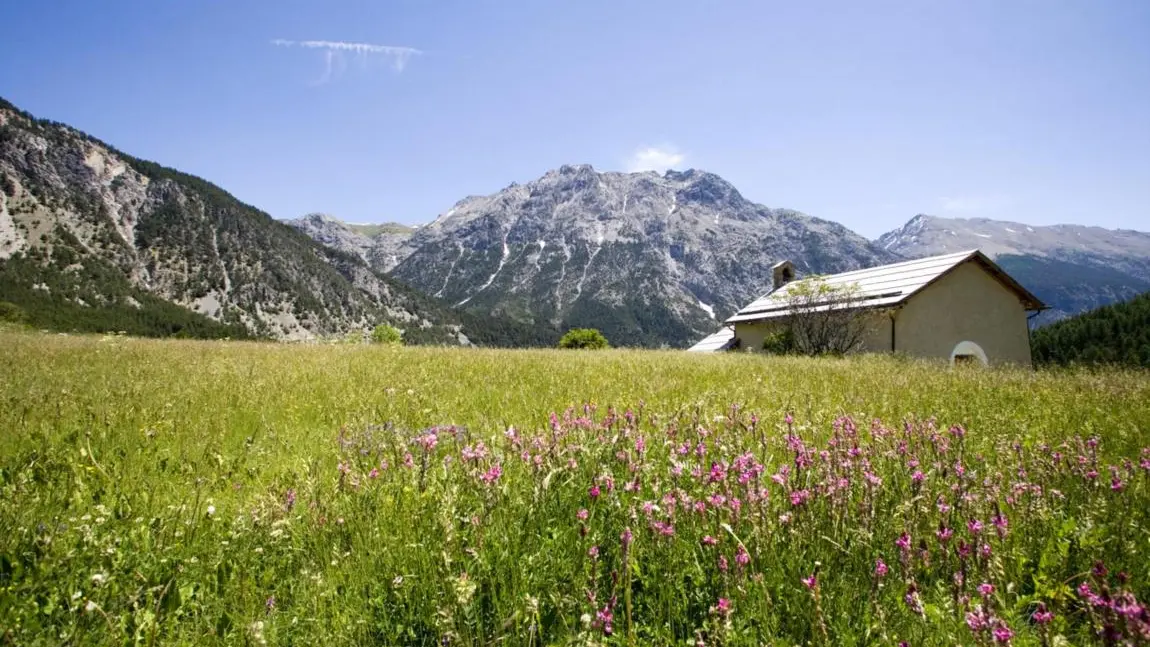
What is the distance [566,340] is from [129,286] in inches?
6992

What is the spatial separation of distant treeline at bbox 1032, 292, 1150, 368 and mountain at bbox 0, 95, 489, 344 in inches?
6482

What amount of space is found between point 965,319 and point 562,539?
32304mm

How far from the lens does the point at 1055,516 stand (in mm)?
2941

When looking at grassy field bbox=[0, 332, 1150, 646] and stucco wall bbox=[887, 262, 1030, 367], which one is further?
stucco wall bbox=[887, 262, 1030, 367]

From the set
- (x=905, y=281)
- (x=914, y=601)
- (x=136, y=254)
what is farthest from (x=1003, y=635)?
(x=136, y=254)

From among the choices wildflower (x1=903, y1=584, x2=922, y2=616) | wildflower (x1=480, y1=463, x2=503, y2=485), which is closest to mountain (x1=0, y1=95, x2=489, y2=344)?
wildflower (x1=480, y1=463, x2=503, y2=485)

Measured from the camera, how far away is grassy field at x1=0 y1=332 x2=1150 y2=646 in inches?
75.9

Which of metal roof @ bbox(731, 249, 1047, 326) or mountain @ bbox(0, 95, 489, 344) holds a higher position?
mountain @ bbox(0, 95, 489, 344)

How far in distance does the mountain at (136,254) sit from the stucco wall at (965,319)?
6212 inches

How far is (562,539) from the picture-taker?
2490 mm

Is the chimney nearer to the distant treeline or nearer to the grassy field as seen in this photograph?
the distant treeline

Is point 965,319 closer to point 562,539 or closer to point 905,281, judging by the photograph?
point 905,281

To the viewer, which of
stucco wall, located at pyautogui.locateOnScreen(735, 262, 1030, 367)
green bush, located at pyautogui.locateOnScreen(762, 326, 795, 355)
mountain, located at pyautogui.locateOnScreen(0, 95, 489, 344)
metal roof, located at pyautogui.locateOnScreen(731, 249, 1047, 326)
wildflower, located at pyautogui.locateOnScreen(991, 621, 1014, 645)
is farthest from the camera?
mountain, located at pyautogui.locateOnScreen(0, 95, 489, 344)

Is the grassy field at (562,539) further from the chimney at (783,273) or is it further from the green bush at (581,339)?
the chimney at (783,273)
